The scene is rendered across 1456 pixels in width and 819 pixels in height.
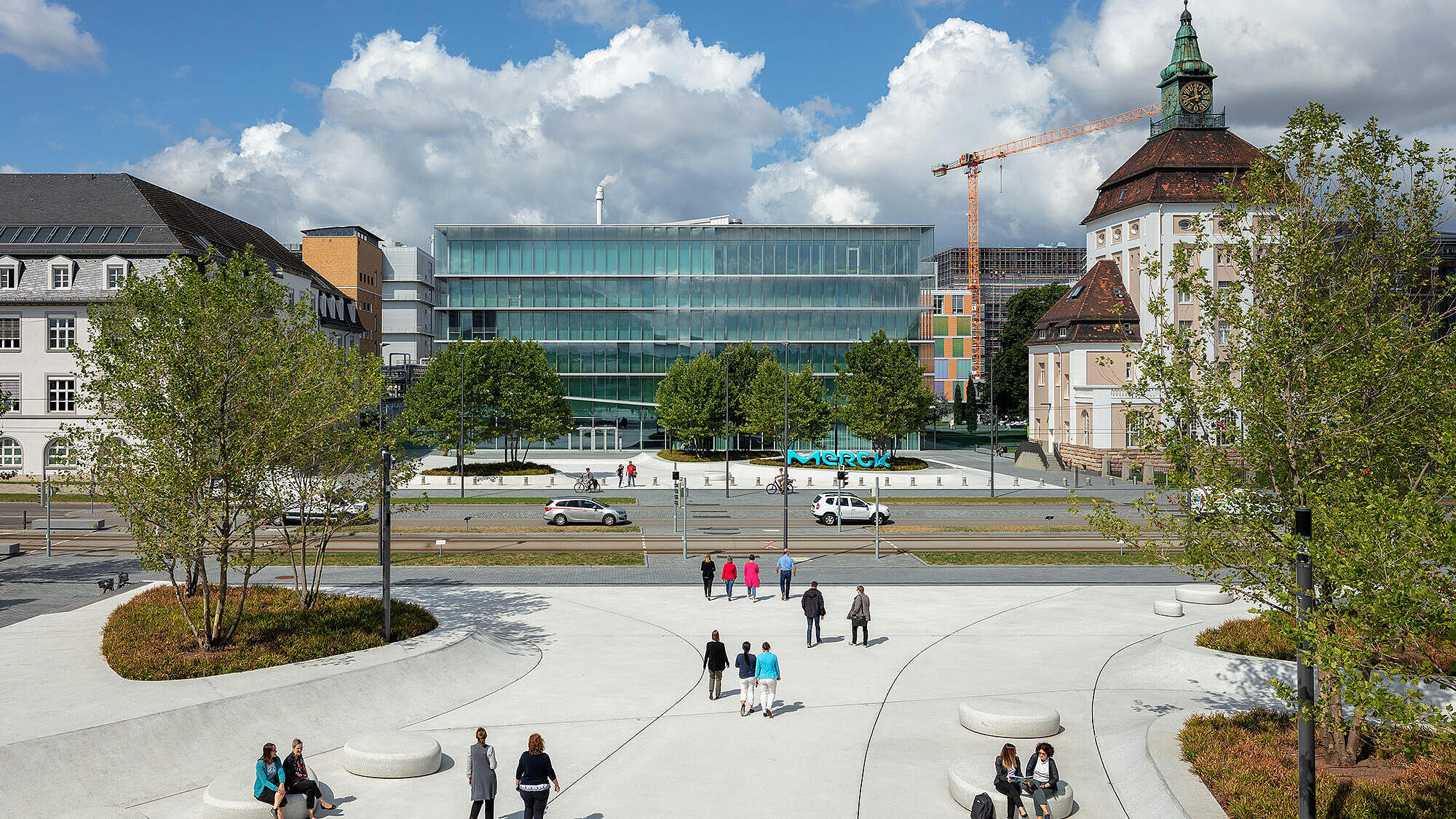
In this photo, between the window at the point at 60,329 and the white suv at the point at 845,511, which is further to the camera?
the window at the point at 60,329

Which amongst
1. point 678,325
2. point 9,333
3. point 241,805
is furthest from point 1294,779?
point 678,325

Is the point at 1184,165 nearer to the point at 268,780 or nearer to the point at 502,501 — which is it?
the point at 502,501

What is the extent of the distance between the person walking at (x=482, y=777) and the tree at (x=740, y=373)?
60402 mm

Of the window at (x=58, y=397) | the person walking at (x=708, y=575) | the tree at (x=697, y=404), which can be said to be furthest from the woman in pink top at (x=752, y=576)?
the window at (x=58, y=397)

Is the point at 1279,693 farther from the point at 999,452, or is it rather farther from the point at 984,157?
the point at 984,157

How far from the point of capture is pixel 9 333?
56.4 meters

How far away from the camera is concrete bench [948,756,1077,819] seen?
43.9 feet

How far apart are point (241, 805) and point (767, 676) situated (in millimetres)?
8704

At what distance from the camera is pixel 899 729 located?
17.2m

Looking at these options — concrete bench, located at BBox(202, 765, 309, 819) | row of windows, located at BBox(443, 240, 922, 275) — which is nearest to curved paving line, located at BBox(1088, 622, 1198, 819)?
concrete bench, located at BBox(202, 765, 309, 819)

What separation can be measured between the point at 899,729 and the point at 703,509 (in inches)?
1287

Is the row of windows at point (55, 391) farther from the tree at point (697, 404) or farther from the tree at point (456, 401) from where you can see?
the tree at point (697, 404)

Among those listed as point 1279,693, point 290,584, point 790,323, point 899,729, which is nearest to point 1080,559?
point 899,729

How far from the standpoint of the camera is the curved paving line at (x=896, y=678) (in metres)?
14.2
